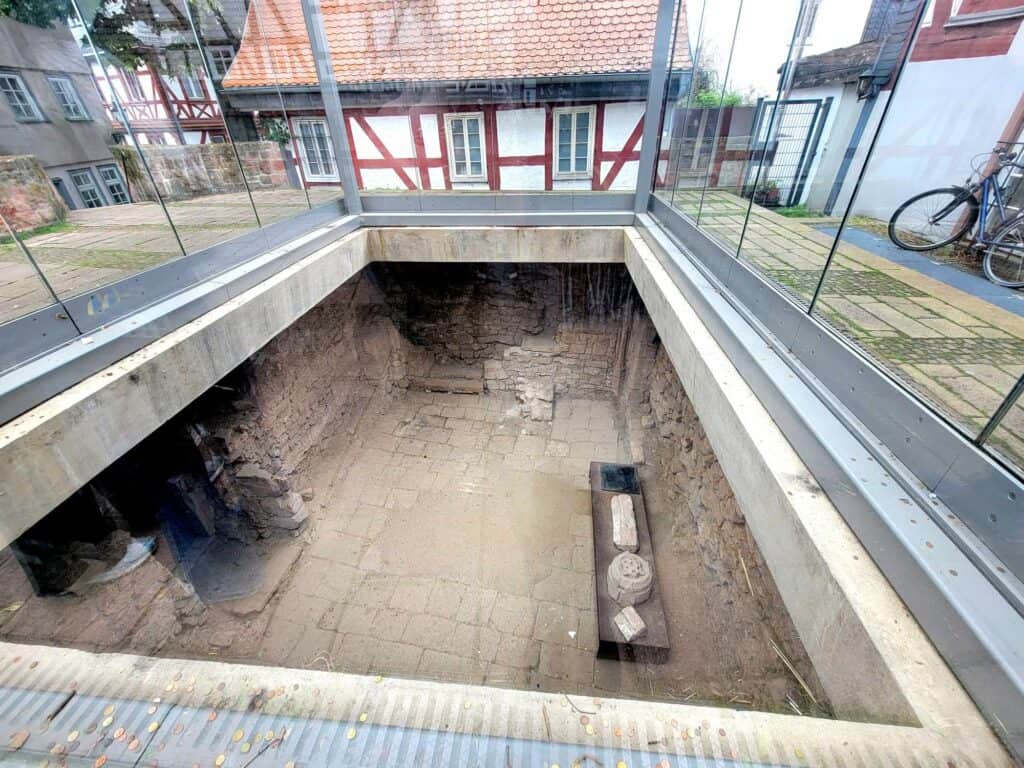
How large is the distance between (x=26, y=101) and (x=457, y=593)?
4429mm

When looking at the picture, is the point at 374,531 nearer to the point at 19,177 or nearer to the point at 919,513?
the point at 19,177

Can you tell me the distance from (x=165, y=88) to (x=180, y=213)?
35.5 inches

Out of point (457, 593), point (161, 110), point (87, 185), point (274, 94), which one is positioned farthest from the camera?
point (274, 94)

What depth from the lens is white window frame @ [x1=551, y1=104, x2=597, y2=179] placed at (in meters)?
5.01

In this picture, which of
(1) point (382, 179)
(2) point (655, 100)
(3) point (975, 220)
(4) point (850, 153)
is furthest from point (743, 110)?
(1) point (382, 179)

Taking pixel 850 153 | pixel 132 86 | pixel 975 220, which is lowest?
pixel 975 220

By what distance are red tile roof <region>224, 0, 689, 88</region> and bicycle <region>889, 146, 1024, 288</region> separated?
11.1ft

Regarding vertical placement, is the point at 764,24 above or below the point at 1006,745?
above

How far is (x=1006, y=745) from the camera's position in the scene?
862mm

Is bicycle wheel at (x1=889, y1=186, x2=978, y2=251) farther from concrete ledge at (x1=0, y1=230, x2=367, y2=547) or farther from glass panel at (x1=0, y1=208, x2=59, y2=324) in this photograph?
glass panel at (x1=0, y1=208, x2=59, y2=324)

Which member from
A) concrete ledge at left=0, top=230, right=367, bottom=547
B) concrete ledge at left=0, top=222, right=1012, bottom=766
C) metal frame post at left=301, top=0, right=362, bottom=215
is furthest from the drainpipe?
metal frame post at left=301, top=0, right=362, bottom=215

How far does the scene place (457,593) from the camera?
4070mm

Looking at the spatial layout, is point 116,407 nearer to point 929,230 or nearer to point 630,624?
point 630,624

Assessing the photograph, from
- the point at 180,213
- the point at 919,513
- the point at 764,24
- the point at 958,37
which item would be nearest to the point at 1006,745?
the point at 919,513
